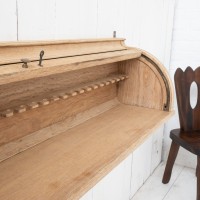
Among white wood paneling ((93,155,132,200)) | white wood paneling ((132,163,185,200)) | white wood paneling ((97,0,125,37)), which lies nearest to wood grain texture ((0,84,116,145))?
white wood paneling ((97,0,125,37))

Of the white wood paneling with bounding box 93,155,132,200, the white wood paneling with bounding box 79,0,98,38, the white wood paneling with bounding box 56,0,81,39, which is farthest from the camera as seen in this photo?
the white wood paneling with bounding box 93,155,132,200

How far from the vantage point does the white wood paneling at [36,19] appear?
4.13ft

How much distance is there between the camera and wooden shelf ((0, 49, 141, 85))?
0.85 meters

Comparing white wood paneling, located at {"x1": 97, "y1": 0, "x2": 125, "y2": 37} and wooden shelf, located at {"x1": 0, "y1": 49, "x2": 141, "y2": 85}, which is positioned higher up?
white wood paneling, located at {"x1": 97, "y1": 0, "x2": 125, "y2": 37}

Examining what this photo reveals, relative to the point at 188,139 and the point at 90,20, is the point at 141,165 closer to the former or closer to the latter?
the point at 188,139

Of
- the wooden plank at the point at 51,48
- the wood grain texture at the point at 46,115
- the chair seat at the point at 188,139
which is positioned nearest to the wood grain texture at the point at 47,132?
the wood grain texture at the point at 46,115

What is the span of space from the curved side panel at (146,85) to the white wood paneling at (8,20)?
30.8 inches

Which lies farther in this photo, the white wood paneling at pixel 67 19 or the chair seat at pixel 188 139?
the chair seat at pixel 188 139

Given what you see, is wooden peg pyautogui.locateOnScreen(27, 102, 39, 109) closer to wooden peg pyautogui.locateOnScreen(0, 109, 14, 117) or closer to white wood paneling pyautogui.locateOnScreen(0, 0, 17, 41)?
wooden peg pyautogui.locateOnScreen(0, 109, 14, 117)

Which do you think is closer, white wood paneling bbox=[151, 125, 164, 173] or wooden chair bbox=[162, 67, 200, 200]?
wooden chair bbox=[162, 67, 200, 200]

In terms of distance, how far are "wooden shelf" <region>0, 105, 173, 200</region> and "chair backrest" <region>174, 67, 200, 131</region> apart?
3.54 ft

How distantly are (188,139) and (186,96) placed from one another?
15.0 inches

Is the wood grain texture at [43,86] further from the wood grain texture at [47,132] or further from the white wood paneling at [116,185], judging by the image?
the white wood paneling at [116,185]

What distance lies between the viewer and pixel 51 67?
985 millimetres
